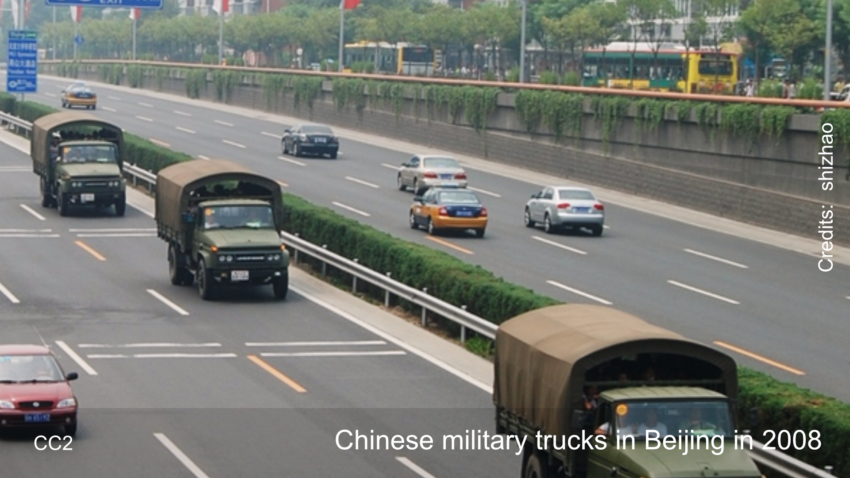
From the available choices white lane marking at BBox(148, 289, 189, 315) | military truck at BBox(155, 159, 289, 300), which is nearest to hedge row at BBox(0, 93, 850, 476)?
military truck at BBox(155, 159, 289, 300)

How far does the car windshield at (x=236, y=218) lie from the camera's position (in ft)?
106

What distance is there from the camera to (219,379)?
2386 centimetres

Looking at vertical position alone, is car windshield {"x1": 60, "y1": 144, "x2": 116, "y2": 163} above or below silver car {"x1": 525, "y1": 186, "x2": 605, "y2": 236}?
above

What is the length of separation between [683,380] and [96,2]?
42.4 meters

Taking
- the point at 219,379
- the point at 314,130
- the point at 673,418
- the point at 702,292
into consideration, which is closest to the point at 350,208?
Result: the point at 702,292

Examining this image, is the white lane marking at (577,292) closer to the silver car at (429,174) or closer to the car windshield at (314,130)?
the silver car at (429,174)

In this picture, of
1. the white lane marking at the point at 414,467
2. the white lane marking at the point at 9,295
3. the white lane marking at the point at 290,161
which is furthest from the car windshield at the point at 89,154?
the white lane marking at the point at 414,467

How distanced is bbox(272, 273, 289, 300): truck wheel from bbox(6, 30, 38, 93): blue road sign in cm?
3727

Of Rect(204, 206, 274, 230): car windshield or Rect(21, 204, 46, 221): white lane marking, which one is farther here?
Rect(21, 204, 46, 221): white lane marking

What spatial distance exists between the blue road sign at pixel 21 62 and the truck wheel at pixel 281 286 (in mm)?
37270

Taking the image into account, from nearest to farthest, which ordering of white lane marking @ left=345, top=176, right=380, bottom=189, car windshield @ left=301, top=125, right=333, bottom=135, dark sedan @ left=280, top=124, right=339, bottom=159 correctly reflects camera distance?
white lane marking @ left=345, top=176, right=380, bottom=189 → dark sedan @ left=280, top=124, right=339, bottom=159 → car windshield @ left=301, top=125, right=333, bottom=135

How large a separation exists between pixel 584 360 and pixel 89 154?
32.4m

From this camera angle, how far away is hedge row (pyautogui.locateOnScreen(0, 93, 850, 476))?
17.0 meters

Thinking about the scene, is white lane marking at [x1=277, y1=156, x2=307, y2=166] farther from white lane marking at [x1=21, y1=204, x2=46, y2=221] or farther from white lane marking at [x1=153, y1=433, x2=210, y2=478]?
white lane marking at [x1=153, y1=433, x2=210, y2=478]
